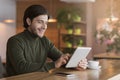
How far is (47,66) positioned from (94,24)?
6.15 meters

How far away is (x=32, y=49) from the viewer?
2.37 meters

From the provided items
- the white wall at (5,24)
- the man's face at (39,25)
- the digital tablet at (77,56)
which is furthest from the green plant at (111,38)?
the white wall at (5,24)

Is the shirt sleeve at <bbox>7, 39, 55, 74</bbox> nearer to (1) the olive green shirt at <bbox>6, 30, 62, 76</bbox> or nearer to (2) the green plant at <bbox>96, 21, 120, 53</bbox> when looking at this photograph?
(1) the olive green shirt at <bbox>6, 30, 62, 76</bbox>

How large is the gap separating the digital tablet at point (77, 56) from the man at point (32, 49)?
1.9 inches

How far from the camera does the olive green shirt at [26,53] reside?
216cm

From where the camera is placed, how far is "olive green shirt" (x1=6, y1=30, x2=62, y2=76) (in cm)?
216

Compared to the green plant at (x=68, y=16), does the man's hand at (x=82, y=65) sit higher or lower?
lower

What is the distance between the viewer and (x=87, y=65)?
2.49m

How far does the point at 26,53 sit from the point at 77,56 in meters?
0.43

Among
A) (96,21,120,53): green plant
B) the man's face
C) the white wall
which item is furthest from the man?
the white wall

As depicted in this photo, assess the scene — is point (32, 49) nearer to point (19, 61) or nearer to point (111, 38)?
point (19, 61)

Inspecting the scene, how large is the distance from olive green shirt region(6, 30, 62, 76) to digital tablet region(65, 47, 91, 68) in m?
0.15

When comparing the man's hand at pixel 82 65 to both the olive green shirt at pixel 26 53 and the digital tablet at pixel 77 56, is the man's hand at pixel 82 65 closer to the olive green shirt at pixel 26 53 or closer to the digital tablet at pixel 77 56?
the digital tablet at pixel 77 56

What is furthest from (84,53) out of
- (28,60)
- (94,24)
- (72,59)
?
(94,24)
